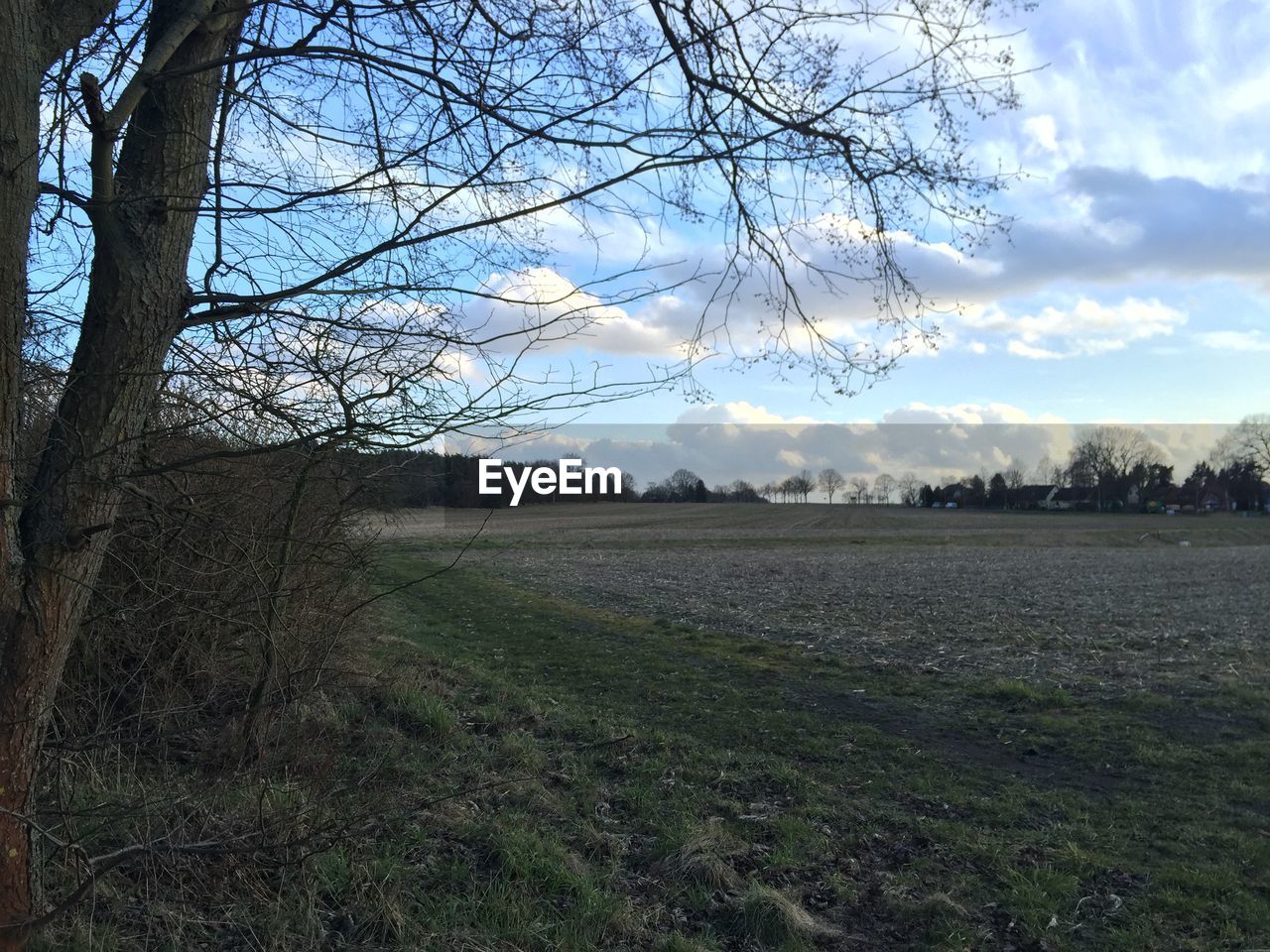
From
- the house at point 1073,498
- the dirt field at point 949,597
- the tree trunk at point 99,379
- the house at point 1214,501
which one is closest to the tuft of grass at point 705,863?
the tree trunk at point 99,379

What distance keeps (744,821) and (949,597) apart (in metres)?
15.1

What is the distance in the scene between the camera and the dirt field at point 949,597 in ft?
37.4

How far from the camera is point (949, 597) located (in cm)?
1880

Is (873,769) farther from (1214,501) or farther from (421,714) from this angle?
(1214,501)

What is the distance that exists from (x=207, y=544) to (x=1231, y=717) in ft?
31.0

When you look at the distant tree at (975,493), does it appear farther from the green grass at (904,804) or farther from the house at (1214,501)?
the green grass at (904,804)

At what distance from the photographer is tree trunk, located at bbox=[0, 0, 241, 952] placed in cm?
272

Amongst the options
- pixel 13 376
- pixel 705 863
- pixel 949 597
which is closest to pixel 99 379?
pixel 13 376

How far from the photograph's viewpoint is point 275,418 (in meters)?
3.60

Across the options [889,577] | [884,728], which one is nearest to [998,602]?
[889,577]

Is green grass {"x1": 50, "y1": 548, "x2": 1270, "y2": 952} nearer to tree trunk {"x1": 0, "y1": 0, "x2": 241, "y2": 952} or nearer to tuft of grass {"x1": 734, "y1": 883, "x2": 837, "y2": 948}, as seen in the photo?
tuft of grass {"x1": 734, "y1": 883, "x2": 837, "y2": 948}

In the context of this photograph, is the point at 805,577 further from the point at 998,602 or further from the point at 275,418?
the point at 275,418

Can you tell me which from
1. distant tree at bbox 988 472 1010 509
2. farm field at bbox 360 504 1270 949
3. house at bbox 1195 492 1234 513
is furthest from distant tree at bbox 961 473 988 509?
farm field at bbox 360 504 1270 949

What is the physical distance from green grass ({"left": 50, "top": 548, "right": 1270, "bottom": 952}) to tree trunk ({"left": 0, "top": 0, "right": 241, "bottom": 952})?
878 millimetres
